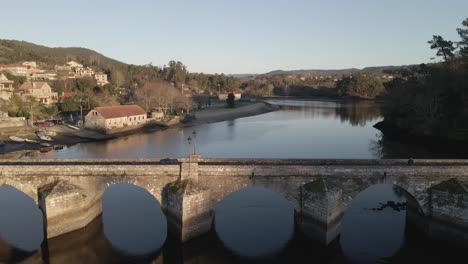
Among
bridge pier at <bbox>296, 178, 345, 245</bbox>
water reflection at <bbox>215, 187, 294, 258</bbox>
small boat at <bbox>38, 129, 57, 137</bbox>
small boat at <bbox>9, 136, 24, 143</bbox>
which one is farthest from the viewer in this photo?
small boat at <bbox>38, 129, 57, 137</bbox>

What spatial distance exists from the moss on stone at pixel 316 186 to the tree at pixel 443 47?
43901 millimetres

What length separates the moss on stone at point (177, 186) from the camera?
63.4ft

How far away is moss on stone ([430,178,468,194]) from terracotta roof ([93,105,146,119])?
4682 centimetres

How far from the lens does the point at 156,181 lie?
20.2m

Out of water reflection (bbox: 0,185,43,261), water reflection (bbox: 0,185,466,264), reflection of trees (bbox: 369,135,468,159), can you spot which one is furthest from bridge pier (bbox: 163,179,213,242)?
reflection of trees (bbox: 369,135,468,159)

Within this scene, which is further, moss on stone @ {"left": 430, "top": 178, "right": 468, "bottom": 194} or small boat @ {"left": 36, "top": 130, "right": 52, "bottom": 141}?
small boat @ {"left": 36, "top": 130, "right": 52, "bottom": 141}

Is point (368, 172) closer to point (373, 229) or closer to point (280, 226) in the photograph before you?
point (373, 229)

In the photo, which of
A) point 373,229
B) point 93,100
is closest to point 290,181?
point 373,229

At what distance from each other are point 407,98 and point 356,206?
32.7 metres

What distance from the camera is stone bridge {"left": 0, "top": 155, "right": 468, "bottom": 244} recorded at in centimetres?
1938

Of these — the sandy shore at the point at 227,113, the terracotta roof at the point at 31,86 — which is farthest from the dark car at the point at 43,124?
the sandy shore at the point at 227,113

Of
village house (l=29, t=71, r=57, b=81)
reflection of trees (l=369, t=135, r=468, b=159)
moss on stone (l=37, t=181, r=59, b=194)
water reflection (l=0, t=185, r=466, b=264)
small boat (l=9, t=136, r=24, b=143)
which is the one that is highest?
village house (l=29, t=71, r=57, b=81)

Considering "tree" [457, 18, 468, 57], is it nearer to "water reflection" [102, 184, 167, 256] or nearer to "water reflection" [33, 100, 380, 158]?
"water reflection" [33, 100, 380, 158]

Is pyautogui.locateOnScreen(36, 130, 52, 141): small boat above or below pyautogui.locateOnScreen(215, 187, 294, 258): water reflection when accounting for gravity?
above
